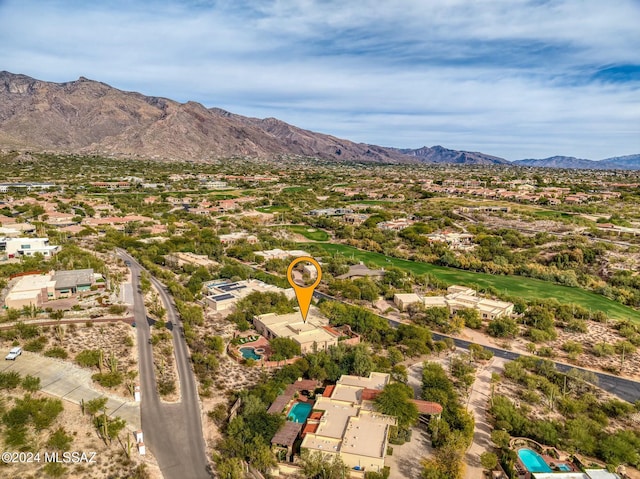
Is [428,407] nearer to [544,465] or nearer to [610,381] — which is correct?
[544,465]

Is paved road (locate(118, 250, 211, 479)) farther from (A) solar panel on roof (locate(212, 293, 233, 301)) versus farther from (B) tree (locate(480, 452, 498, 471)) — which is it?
(B) tree (locate(480, 452, 498, 471))

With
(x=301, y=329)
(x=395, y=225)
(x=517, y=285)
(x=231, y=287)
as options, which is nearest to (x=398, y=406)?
(x=301, y=329)

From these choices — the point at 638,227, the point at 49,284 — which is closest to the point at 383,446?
the point at 49,284

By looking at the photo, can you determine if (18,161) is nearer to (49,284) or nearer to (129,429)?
(49,284)

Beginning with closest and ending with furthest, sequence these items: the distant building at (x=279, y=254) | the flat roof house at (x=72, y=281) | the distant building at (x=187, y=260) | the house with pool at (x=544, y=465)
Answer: the house with pool at (x=544, y=465) → the flat roof house at (x=72, y=281) → the distant building at (x=187, y=260) → the distant building at (x=279, y=254)

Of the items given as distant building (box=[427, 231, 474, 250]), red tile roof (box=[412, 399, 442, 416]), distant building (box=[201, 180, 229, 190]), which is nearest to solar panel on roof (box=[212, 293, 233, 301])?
red tile roof (box=[412, 399, 442, 416])

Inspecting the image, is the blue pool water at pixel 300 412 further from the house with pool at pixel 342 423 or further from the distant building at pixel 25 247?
the distant building at pixel 25 247

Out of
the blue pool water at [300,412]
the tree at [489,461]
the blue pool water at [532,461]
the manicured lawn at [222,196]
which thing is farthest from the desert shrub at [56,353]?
the manicured lawn at [222,196]

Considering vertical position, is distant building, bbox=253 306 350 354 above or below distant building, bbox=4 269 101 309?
below
